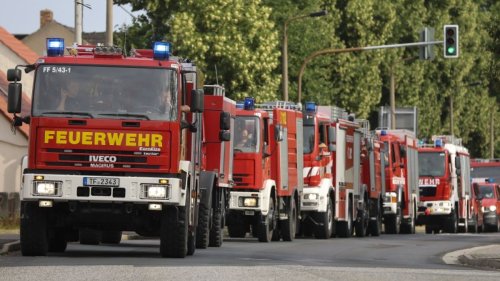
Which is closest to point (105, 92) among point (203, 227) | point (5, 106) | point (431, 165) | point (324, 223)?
point (203, 227)

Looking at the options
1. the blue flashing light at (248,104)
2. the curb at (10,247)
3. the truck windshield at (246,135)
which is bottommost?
the curb at (10,247)

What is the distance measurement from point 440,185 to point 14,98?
3104 centimetres

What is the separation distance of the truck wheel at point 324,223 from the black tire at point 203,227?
9803 mm

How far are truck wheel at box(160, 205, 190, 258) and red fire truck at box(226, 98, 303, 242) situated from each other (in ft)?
28.8

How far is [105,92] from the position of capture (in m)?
22.9

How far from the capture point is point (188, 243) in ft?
81.6

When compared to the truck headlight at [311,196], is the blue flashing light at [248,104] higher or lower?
higher

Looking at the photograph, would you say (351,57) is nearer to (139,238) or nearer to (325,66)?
(325,66)

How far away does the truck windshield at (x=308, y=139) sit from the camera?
37375 mm

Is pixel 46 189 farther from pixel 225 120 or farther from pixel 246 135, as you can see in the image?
pixel 246 135

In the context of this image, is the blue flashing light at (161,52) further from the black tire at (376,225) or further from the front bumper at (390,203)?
the front bumper at (390,203)

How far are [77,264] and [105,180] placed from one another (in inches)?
63.4

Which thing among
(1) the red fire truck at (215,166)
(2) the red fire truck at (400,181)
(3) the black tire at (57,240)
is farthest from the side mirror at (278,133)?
(2) the red fire truck at (400,181)

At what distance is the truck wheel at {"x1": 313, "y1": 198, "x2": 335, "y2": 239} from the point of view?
123ft
